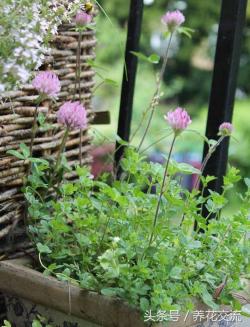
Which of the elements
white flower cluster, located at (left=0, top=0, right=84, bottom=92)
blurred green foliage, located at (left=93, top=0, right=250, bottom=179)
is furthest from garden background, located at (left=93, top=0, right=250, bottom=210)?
white flower cluster, located at (left=0, top=0, right=84, bottom=92)

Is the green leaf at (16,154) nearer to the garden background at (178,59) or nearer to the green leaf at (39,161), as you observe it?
the green leaf at (39,161)

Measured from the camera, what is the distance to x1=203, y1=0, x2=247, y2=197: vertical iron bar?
1.29 meters

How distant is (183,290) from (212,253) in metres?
0.10

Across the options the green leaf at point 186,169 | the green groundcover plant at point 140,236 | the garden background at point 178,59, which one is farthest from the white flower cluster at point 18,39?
the garden background at point 178,59

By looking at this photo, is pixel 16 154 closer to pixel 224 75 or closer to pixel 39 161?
pixel 39 161

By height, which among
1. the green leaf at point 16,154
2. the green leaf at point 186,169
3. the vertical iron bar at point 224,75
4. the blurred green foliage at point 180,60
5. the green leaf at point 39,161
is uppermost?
the vertical iron bar at point 224,75

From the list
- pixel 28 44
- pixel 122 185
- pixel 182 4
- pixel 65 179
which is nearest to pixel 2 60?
pixel 28 44

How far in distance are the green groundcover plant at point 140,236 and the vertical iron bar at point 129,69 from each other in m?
0.27

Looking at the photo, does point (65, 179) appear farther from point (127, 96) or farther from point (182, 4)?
point (182, 4)

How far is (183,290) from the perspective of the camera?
1.05 meters

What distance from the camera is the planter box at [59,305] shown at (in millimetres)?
1043

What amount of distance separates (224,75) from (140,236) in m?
0.36

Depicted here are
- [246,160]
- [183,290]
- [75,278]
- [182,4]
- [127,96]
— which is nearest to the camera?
[183,290]

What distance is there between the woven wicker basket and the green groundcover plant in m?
0.03
